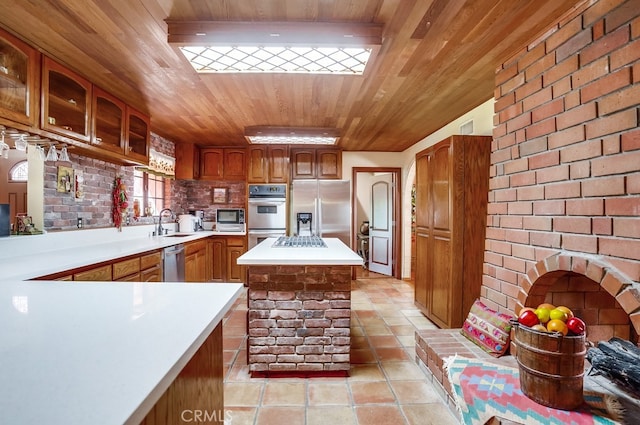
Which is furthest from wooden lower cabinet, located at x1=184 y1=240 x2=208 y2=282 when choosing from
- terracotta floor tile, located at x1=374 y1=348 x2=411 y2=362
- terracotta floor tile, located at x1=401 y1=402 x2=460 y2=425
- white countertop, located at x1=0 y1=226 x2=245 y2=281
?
terracotta floor tile, located at x1=401 y1=402 x2=460 y2=425

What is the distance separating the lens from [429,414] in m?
1.78

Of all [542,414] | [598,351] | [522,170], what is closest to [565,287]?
[598,351]

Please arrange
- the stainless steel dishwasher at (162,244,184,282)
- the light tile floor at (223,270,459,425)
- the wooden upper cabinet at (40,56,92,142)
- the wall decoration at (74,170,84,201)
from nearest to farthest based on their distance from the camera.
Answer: the light tile floor at (223,270,459,425) → the wooden upper cabinet at (40,56,92,142) → the wall decoration at (74,170,84,201) → the stainless steel dishwasher at (162,244,184,282)

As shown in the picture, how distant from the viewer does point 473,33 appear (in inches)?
71.7

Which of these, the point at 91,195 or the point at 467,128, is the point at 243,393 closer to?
the point at 91,195

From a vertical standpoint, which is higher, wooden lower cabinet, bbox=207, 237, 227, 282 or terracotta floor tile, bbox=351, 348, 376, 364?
wooden lower cabinet, bbox=207, 237, 227, 282

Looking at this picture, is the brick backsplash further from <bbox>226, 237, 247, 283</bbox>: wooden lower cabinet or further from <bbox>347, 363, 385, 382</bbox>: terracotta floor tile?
<bbox>347, 363, 385, 382</bbox>: terracotta floor tile

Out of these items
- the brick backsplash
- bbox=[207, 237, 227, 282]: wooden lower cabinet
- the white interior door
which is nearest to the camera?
the brick backsplash

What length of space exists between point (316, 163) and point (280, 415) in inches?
156

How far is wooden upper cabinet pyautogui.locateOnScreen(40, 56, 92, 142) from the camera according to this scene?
217 cm

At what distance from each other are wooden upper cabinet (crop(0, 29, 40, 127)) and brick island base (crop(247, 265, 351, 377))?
187 centimetres

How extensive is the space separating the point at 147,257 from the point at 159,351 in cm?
272

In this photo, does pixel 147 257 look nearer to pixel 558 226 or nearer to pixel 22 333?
pixel 22 333

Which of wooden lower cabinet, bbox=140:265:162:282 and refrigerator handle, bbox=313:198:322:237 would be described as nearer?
wooden lower cabinet, bbox=140:265:162:282
